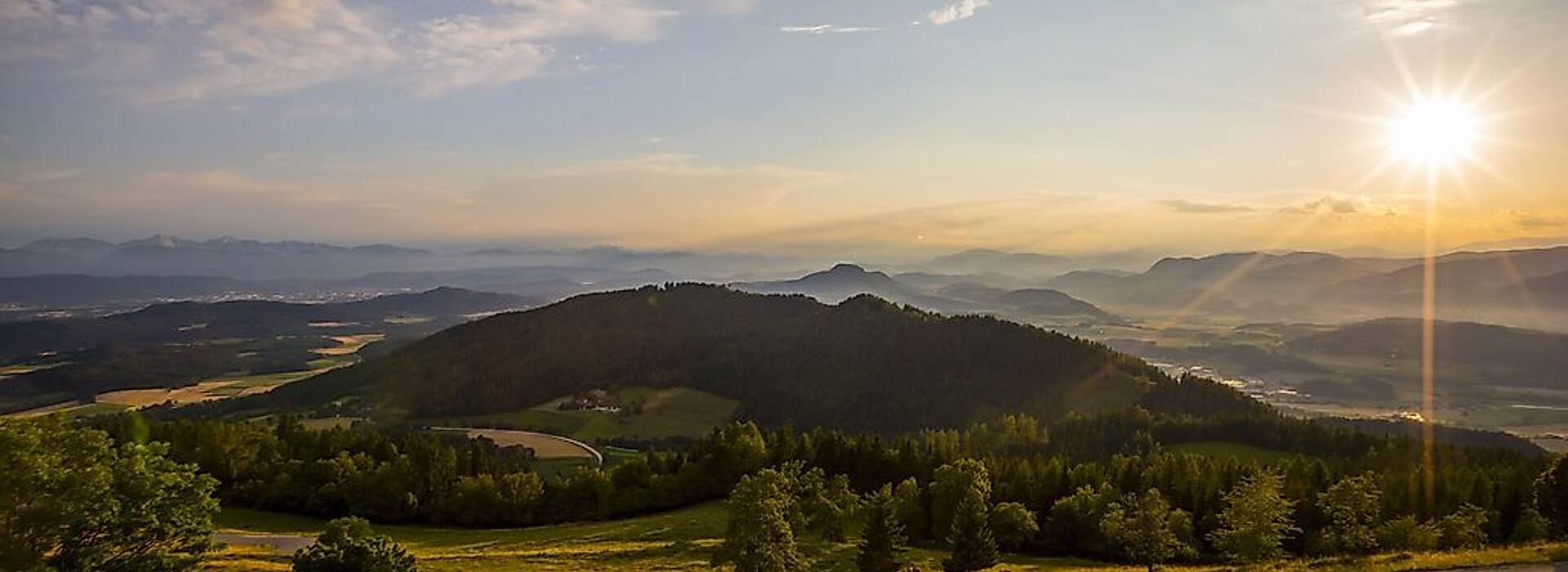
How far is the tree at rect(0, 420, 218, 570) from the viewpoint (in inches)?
1160

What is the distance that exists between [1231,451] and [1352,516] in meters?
101

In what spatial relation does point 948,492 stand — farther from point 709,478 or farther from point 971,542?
point 709,478

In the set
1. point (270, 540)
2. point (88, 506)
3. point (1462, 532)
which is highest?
point (88, 506)

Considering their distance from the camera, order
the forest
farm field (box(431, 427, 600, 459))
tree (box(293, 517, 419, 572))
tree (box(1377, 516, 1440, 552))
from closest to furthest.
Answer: tree (box(293, 517, 419, 572)) < the forest < tree (box(1377, 516, 1440, 552)) < farm field (box(431, 427, 600, 459))

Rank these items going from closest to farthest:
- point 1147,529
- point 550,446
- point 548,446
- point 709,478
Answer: point 1147,529 → point 709,478 → point 548,446 → point 550,446

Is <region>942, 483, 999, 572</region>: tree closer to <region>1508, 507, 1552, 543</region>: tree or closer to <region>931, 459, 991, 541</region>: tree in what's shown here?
<region>931, 459, 991, 541</region>: tree

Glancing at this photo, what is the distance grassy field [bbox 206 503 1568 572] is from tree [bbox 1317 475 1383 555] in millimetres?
10855

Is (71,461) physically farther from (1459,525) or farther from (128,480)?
(1459,525)

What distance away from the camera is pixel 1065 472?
75.1m

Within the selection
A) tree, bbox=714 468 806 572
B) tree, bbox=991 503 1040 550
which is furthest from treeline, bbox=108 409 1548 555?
tree, bbox=714 468 806 572

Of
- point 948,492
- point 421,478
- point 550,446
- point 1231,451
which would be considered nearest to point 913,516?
point 948,492

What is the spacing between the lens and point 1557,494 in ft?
135

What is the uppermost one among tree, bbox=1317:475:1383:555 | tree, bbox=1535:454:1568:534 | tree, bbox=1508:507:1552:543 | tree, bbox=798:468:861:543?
tree, bbox=1535:454:1568:534

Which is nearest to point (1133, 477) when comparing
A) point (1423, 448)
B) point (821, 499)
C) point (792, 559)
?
point (821, 499)
